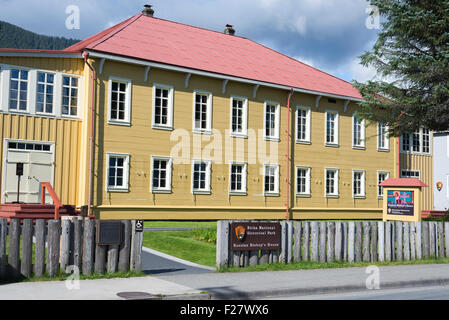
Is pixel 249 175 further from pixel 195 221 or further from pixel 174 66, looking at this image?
pixel 174 66

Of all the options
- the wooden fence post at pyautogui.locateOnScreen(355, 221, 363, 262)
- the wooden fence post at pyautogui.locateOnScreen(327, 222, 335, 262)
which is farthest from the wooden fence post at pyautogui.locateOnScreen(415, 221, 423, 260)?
the wooden fence post at pyautogui.locateOnScreen(327, 222, 335, 262)

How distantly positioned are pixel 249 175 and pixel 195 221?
166 inches

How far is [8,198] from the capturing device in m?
23.7

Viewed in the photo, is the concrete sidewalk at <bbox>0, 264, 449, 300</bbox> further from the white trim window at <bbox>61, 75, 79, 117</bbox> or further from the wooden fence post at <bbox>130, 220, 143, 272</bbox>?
the white trim window at <bbox>61, 75, 79, 117</bbox>

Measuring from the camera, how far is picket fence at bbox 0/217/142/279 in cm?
1098

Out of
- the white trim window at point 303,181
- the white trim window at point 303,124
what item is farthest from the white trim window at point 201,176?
the white trim window at point 303,124

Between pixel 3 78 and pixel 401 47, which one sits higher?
pixel 401 47

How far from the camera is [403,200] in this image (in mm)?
22359

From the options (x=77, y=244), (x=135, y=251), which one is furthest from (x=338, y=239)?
(x=77, y=244)

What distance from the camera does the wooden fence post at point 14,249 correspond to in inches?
430

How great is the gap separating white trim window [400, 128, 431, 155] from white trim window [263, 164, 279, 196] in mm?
11639

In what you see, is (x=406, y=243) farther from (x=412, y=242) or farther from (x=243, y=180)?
(x=243, y=180)

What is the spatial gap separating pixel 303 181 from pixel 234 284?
21994 mm
